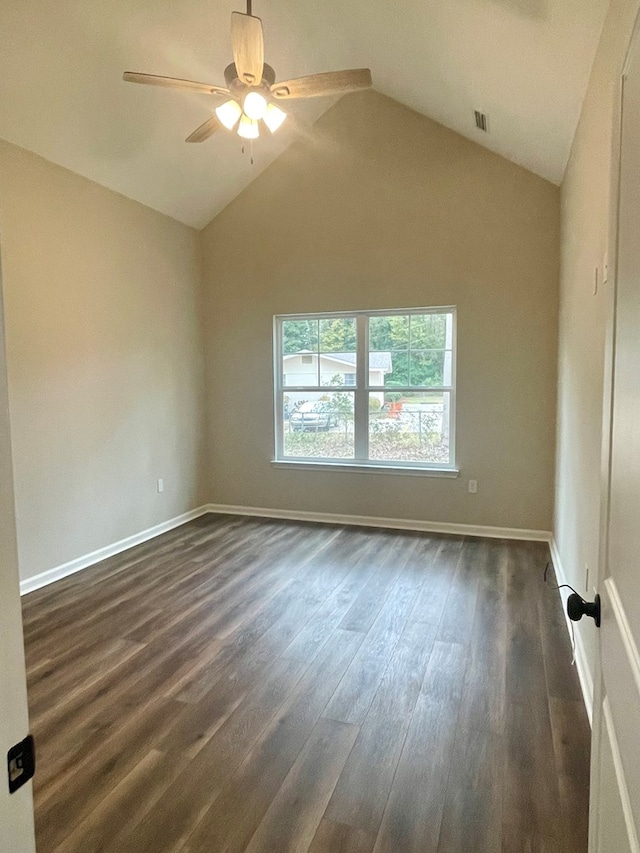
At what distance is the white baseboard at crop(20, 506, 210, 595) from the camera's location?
3541 millimetres

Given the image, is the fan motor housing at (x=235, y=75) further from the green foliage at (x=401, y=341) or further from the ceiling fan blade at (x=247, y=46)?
the green foliage at (x=401, y=341)

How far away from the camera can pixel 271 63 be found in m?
3.80

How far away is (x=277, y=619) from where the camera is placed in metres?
3.06

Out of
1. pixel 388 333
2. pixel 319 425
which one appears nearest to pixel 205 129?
pixel 388 333

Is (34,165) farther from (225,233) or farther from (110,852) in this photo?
(110,852)

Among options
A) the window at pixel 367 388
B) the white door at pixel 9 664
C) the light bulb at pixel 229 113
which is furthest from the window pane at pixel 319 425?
the white door at pixel 9 664

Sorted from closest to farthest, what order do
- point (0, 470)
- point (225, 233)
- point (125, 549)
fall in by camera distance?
point (0, 470) → point (125, 549) → point (225, 233)

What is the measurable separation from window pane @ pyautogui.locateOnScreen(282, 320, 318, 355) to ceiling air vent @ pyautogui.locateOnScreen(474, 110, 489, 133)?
2167mm

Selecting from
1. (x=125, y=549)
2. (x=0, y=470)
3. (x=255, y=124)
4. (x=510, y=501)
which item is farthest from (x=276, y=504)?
(x=0, y=470)

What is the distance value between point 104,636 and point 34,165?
122 inches

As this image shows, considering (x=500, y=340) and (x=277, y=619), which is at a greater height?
(x=500, y=340)

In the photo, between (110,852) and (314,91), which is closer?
(110,852)

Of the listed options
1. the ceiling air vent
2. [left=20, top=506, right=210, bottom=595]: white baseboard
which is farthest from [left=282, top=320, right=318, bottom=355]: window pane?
the ceiling air vent

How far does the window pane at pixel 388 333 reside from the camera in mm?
4863
